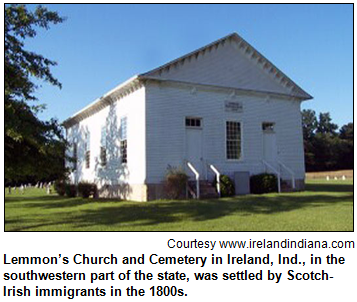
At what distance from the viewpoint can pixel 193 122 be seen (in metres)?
19.2

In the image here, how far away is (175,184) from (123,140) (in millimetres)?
4231

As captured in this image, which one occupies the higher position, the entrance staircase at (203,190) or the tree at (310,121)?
the tree at (310,121)

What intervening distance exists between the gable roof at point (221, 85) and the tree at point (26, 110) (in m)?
6.34

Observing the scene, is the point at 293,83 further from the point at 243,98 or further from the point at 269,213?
the point at 269,213

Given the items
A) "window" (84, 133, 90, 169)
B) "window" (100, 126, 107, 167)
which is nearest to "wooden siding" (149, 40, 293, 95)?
"window" (100, 126, 107, 167)

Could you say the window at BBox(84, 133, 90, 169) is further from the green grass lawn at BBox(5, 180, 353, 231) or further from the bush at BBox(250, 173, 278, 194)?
the green grass lawn at BBox(5, 180, 353, 231)

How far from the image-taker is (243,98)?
2067cm

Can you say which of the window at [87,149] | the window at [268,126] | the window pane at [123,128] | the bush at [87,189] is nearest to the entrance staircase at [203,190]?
the window pane at [123,128]

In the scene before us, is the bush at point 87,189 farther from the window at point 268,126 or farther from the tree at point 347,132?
the tree at point 347,132

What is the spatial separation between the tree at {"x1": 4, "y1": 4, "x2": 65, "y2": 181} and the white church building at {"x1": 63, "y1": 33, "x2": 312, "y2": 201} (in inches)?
246

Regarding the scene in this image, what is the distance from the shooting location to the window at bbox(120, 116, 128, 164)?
19578 mm

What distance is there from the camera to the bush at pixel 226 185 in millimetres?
18197
